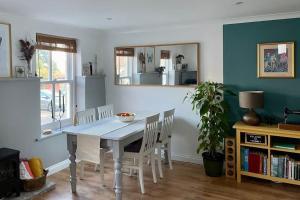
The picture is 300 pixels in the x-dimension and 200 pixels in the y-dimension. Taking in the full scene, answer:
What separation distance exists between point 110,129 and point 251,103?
1.82m

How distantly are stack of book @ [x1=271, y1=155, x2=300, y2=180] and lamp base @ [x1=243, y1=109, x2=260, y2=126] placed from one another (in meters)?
0.47

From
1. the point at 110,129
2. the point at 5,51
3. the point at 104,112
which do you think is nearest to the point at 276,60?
the point at 110,129

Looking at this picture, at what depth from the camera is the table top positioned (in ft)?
10.3

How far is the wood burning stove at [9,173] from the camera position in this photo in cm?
301

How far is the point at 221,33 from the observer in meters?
4.11

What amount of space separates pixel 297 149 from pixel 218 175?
1.08 m

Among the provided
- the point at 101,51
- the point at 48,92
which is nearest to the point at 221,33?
the point at 101,51

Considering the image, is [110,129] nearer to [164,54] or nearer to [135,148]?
[135,148]

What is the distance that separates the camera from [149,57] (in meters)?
4.66

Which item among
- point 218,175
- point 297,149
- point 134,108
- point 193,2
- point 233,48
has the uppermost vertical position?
point 193,2

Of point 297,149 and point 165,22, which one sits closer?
point 297,149

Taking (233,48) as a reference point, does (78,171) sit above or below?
below

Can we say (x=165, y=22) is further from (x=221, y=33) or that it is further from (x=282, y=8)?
(x=282, y=8)

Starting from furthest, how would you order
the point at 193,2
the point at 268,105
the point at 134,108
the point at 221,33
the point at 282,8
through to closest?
1. the point at 134,108
2. the point at 221,33
3. the point at 268,105
4. the point at 282,8
5. the point at 193,2
